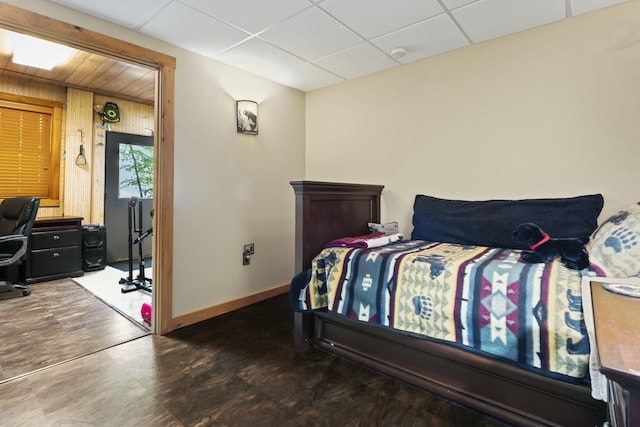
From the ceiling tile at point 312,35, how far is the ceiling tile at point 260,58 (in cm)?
11

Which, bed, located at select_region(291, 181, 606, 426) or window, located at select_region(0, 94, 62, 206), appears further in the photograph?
window, located at select_region(0, 94, 62, 206)

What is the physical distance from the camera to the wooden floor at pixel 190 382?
145 cm

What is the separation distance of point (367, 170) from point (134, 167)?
3702mm

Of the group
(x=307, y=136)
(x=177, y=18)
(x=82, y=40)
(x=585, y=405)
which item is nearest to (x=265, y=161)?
(x=307, y=136)

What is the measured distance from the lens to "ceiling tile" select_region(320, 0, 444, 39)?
1.85 m

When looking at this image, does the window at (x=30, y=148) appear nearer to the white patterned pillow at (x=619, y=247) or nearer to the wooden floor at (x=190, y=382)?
the wooden floor at (x=190, y=382)

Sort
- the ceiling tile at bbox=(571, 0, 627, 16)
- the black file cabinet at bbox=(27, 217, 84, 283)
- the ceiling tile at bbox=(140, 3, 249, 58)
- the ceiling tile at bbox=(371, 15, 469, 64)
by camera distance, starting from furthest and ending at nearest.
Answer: the black file cabinet at bbox=(27, 217, 84, 283) → the ceiling tile at bbox=(371, 15, 469, 64) → the ceiling tile at bbox=(140, 3, 249, 58) → the ceiling tile at bbox=(571, 0, 627, 16)

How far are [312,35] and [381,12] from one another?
515mm

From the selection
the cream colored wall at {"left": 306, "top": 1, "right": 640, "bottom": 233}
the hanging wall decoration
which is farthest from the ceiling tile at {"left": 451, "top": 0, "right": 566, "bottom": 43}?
the hanging wall decoration

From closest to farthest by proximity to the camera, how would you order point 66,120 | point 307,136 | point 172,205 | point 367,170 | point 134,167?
point 172,205 < point 367,170 < point 307,136 < point 66,120 < point 134,167

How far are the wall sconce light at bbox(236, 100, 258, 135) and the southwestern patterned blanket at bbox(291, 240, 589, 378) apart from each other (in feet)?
4.88

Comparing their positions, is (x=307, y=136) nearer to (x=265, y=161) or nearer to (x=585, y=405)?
(x=265, y=161)

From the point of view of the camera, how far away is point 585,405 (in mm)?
1242

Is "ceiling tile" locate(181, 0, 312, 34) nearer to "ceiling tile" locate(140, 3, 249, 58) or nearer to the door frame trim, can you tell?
"ceiling tile" locate(140, 3, 249, 58)
